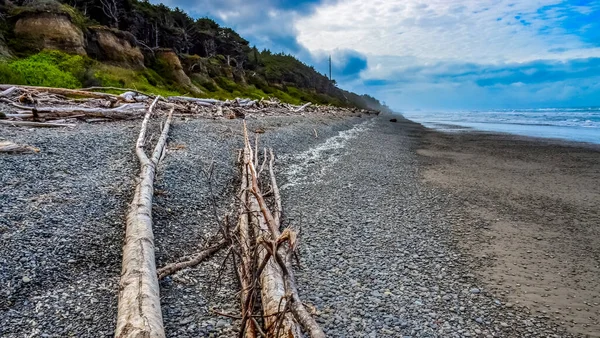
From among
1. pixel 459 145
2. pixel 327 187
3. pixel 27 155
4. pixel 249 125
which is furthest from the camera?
pixel 459 145

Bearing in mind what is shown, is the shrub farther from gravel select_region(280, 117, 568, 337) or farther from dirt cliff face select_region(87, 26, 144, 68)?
gravel select_region(280, 117, 568, 337)

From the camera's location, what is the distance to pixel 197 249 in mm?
5871

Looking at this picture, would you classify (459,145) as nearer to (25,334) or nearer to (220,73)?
(25,334)

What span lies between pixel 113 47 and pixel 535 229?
109 feet

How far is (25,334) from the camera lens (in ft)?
11.7

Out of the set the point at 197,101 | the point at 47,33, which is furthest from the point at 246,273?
the point at 47,33

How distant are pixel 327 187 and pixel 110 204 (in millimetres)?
5820

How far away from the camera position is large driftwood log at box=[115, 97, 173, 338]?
3260 millimetres

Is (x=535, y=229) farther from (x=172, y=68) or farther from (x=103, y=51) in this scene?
Result: (x=172, y=68)

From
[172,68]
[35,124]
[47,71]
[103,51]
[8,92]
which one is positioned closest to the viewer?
[35,124]

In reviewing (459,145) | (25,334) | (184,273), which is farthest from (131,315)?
(459,145)

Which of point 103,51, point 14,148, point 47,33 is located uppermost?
point 47,33

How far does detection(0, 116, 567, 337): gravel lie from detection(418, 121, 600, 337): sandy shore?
0.40 metres

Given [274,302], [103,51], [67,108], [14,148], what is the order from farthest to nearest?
1. [103,51]
2. [67,108]
3. [14,148]
4. [274,302]
